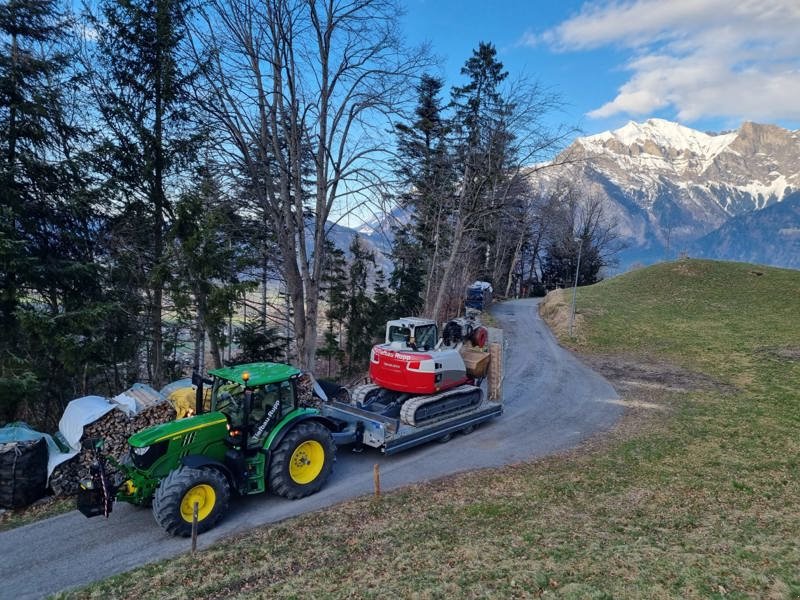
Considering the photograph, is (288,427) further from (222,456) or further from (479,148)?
(479,148)

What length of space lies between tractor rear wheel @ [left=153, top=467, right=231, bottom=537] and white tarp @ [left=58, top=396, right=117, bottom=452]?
10.5 ft

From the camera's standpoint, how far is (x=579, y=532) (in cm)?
716

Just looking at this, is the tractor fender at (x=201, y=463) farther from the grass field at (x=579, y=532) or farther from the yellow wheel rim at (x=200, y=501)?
the grass field at (x=579, y=532)

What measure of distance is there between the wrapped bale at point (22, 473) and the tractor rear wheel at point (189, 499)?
10.5 ft

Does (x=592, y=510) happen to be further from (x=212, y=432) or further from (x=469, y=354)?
(x=212, y=432)

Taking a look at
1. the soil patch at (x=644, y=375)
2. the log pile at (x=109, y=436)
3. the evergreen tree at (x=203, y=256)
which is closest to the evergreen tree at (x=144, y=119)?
the evergreen tree at (x=203, y=256)

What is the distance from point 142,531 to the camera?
292 inches

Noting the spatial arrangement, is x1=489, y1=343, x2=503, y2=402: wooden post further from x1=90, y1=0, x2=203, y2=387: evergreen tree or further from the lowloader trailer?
x1=90, y1=0, x2=203, y2=387: evergreen tree

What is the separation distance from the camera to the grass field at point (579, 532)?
224 inches

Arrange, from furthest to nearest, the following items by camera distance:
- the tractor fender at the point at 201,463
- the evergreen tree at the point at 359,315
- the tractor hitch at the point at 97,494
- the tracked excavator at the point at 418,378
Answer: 1. the evergreen tree at the point at 359,315
2. the tracked excavator at the point at 418,378
3. the tractor fender at the point at 201,463
4. the tractor hitch at the point at 97,494

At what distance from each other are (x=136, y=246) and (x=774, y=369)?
2436 centimetres

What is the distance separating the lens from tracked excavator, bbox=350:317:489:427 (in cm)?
1093

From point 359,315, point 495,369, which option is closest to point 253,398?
point 495,369

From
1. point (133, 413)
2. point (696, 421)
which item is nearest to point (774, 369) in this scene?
point (696, 421)
